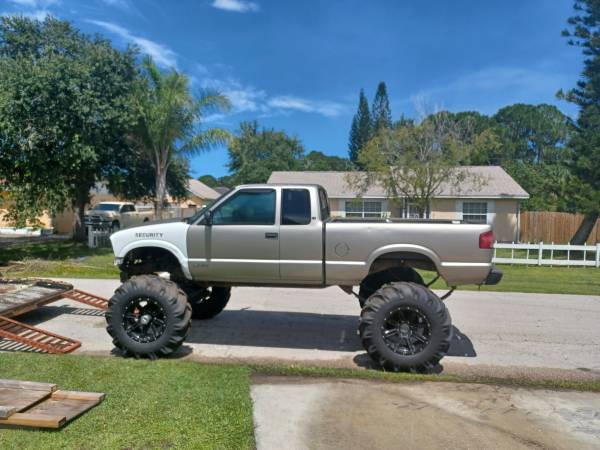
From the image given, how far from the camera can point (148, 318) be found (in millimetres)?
5902

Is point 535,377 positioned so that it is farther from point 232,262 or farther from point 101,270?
point 101,270

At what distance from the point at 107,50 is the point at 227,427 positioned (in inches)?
774

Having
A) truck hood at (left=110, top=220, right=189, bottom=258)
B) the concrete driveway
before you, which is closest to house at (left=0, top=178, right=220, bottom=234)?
truck hood at (left=110, top=220, right=189, bottom=258)

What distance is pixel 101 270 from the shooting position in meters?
13.6

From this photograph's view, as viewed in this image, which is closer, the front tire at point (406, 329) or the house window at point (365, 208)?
the front tire at point (406, 329)

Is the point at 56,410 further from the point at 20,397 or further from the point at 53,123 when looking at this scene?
the point at 53,123

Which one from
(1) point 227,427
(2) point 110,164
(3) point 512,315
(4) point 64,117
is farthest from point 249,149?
→ (1) point 227,427

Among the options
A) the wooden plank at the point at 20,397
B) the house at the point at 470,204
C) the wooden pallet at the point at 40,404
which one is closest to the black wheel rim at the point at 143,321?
the wooden pallet at the point at 40,404

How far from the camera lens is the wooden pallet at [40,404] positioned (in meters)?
3.86

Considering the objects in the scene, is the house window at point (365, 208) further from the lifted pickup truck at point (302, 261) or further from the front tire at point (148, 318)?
the front tire at point (148, 318)

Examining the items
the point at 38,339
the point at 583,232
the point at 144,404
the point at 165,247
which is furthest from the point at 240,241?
the point at 583,232

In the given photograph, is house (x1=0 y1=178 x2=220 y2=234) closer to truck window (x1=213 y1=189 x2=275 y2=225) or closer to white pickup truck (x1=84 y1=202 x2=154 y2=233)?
white pickup truck (x1=84 y1=202 x2=154 y2=233)

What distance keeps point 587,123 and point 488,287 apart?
1588 centimetres

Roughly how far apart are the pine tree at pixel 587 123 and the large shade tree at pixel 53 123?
1984cm
